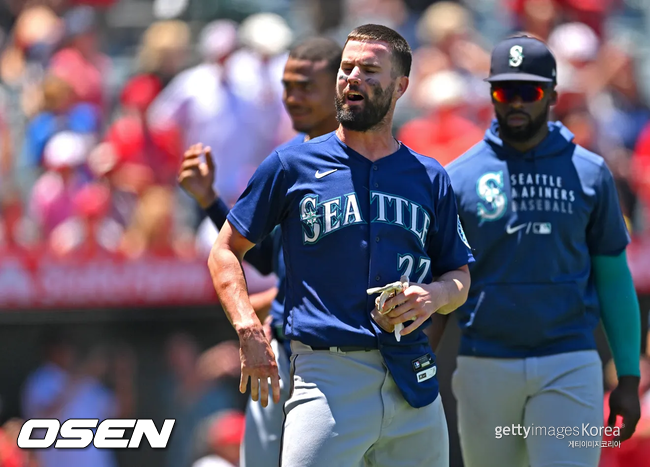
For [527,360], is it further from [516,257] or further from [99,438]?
[99,438]

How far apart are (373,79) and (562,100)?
203 inches

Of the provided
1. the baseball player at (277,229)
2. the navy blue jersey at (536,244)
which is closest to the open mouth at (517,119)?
the navy blue jersey at (536,244)

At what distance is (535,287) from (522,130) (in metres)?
0.72

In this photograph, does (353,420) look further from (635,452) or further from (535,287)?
(635,452)

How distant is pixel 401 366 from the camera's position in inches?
136

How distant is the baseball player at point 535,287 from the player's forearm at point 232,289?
4.59 feet

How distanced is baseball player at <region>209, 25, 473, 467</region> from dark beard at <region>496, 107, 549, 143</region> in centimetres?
101

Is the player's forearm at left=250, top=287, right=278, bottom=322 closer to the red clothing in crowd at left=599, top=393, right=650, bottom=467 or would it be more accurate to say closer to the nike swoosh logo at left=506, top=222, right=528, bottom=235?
the nike swoosh logo at left=506, top=222, right=528, bottom=235

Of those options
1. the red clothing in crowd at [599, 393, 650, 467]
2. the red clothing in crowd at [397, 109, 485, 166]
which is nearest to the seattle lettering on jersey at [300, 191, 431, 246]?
the red clothing in crowd at [599, 393, 650, 467]

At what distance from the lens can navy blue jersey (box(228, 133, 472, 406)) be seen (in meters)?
3.43

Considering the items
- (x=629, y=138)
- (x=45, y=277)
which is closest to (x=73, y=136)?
(x=45, y=277)

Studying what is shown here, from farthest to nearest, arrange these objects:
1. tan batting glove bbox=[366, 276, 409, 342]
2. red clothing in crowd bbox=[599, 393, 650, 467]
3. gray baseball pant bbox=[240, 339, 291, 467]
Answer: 1. red clothing in crowd bbox=[599, 393, 650, 467]
2. gray baseball pant bbox=[240, 339, 291, 467]
3. tan batting glove bbox=[366, 276, 409, 342]

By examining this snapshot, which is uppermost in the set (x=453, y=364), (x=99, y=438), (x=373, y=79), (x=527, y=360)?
(x=373, y=79)

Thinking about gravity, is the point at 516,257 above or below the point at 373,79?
below
